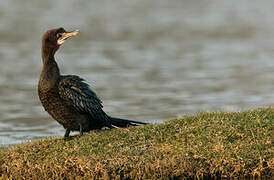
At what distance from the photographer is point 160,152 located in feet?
27.4

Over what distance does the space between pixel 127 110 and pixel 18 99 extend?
3.01 m

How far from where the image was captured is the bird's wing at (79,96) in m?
9.05

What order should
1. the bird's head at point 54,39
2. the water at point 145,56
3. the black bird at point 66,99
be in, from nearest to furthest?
the black bird at point 66,99, the bird's head at point 54,39, the water at point 145,56

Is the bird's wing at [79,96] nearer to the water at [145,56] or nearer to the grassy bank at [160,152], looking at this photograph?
the grassy bank at [160,152]

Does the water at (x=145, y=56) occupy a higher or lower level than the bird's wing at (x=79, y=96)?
higher

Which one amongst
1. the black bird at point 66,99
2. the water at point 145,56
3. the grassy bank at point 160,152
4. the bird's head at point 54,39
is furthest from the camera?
the water at point 145,56

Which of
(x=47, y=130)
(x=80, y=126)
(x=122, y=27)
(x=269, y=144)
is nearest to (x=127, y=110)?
(x=47, y=130)

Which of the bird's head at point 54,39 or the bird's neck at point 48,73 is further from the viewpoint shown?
the bird's head at point 54,39

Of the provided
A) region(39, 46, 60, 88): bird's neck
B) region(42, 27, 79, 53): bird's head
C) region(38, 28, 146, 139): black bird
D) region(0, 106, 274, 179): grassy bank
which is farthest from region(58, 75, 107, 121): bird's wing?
region(42, 27, 79, 53): bird's head

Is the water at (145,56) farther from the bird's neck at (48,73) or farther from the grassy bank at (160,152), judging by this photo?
the grassy bank at (160,152)

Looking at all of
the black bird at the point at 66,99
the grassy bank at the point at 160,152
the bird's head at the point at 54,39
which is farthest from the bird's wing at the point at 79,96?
the bird's head at the point at 54,39

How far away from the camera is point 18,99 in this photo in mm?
15586

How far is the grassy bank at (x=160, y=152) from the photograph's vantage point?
8086 millimetres

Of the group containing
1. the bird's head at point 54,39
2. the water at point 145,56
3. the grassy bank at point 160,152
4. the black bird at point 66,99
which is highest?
the water at point 145,56
